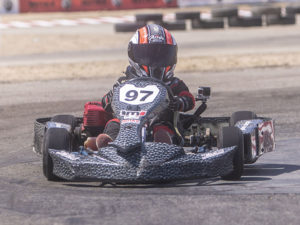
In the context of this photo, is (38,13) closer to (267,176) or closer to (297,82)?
(297,82)

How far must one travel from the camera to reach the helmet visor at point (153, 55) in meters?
6.72

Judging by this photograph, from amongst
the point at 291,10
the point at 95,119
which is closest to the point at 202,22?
the point at 291,10

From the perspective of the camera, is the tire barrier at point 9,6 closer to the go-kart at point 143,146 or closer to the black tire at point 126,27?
the black tire at point 126,27

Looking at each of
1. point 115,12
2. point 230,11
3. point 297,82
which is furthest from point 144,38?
point 115,12

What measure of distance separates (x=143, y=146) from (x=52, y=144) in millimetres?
789

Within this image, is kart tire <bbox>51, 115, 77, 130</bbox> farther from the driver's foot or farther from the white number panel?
the driver's foot

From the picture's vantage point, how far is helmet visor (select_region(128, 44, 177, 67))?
672cm

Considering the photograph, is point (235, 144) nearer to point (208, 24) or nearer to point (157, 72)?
point (157, 72)

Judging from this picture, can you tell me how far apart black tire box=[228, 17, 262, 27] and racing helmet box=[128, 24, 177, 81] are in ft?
51.0

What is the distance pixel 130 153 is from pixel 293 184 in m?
1.18

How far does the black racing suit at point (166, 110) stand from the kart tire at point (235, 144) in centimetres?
56

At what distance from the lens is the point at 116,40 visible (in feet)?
65.6

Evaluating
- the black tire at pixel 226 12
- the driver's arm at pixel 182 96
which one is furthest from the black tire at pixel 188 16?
the driver's arm at pixel 182 96

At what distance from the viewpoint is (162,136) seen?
6.07 meters
